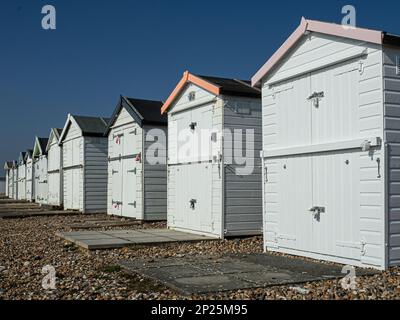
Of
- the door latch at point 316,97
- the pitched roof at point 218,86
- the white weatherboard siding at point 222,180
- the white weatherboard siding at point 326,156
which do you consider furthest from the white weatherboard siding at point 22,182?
the door latch at point 316,97

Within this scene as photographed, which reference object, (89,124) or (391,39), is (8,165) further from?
(391,39)

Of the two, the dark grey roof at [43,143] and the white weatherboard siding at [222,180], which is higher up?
the dark grey roof at [43,143]

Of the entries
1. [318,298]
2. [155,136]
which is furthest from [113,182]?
[318,298]

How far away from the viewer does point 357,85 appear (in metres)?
7.64

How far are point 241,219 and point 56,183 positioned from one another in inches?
672

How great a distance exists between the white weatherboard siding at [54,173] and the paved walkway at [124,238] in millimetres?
13091

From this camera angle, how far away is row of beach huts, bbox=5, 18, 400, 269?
286 inches

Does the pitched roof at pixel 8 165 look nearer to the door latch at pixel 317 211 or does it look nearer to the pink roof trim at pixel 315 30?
the pink roof trim at pixel 315 30

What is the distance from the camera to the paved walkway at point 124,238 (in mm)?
10508

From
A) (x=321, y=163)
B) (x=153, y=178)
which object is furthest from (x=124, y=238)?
(x=321, y=163)

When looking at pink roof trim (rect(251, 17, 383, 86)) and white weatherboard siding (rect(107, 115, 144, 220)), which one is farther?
white weatherboard siding (rect(107, 115, 144, 220))

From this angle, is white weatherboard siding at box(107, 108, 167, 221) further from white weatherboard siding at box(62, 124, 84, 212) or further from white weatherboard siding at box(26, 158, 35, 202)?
white weatherboard siding at box(26, 158, 35, 202)

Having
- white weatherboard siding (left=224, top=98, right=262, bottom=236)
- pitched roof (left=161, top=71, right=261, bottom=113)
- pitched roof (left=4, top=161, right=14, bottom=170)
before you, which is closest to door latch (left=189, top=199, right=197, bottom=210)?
white weatherboard siding (left=224, top=98, right=262, bottom=236)

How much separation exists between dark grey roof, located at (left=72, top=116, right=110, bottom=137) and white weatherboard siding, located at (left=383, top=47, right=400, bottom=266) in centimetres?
1587
